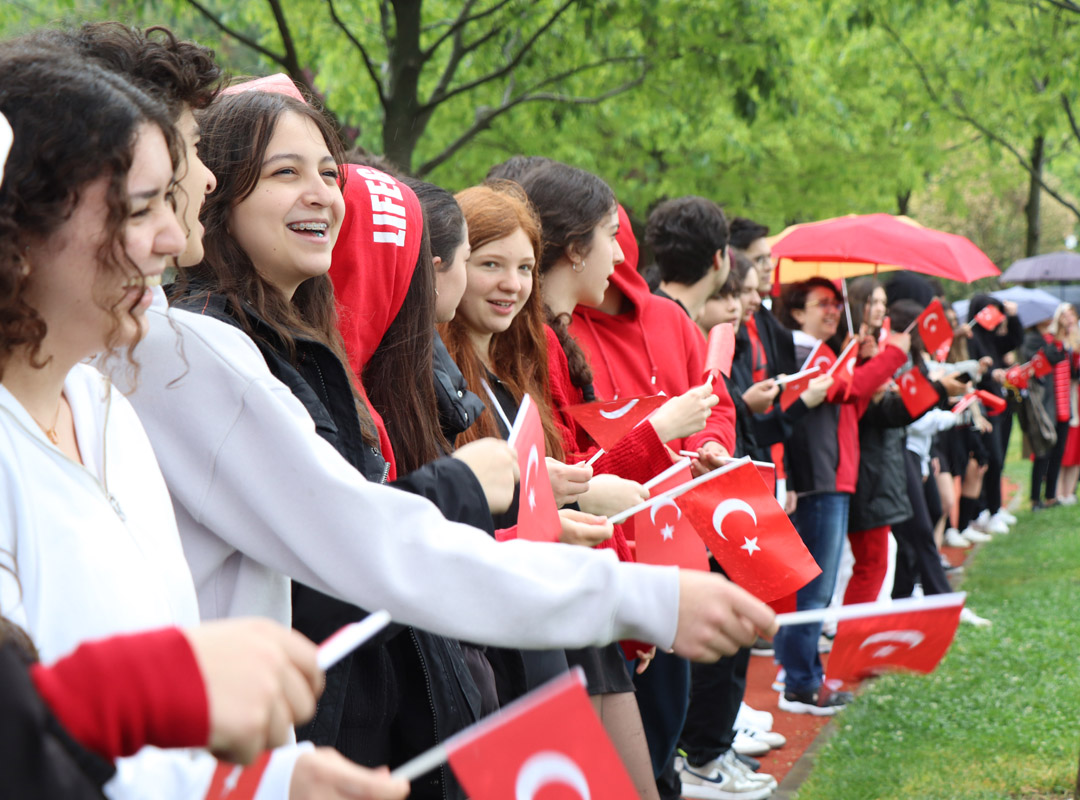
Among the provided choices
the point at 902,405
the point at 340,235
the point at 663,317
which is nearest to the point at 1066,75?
the point at 902,405

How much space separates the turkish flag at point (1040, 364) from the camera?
13.5 m

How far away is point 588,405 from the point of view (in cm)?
355

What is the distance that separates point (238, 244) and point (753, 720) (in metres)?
4.26

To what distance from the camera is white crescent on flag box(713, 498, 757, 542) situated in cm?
292

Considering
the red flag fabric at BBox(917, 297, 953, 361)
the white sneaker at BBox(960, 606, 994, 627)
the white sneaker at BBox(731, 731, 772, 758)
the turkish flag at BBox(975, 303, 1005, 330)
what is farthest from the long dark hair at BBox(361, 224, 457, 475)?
the turkish flag at BBox(975, 303, 1005, 330)

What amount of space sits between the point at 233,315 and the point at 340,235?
2.53 feet

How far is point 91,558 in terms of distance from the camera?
57.1 inches

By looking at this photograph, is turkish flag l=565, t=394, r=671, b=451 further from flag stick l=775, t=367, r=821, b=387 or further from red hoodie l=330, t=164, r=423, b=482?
flag stick l=775, t=367, r=821, b=387

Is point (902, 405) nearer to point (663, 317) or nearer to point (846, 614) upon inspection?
point (663, 317)

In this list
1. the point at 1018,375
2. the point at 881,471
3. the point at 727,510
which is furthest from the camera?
the point at 1018,375

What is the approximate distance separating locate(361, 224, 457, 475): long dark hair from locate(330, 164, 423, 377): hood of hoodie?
1.0 inches

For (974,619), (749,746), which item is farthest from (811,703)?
(974,619)

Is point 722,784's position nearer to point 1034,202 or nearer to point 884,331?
point 884,331

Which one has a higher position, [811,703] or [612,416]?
[612,416]
